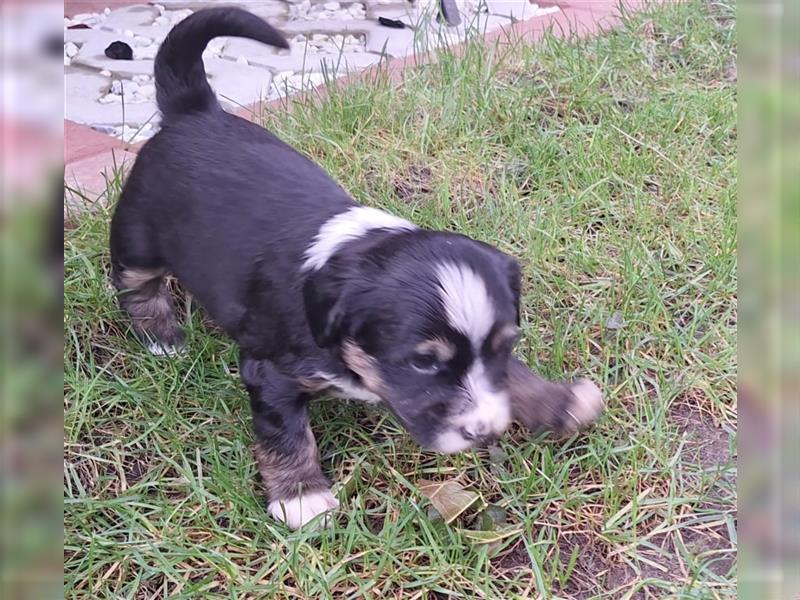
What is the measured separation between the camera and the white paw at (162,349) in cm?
257

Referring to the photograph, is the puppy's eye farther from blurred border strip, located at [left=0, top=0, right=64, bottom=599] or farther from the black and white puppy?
blurred border strip, located at [left=0, top=0, right=64, bottom=599]

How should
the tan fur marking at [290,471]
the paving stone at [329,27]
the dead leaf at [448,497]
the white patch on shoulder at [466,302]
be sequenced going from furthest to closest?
the paving stone at [329,27], the tan fur marking at [290,471], the dead leaf at [448,497], the white patch on shoulder at [466,302]

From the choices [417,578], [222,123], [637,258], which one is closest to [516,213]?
[637,258]

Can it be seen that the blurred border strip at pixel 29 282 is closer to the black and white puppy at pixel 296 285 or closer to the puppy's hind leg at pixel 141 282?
the black and white puppy at pixel 296 285

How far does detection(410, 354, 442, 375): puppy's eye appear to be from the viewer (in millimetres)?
1899

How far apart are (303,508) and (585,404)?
81cm

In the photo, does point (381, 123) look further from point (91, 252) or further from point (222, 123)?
point (91, 252)

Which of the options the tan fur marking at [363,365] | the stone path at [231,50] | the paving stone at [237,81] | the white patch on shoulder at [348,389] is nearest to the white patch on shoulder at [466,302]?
the tan fur marking at [363,365]

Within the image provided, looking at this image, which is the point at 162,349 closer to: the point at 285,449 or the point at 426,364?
the point at 285,449

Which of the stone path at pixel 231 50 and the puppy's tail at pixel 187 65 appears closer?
the puppy's tail at pixel 187 65

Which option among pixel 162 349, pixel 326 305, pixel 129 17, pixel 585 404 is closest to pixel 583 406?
pixel 585 404

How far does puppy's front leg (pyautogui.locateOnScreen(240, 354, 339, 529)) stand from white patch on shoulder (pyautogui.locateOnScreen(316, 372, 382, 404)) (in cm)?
9

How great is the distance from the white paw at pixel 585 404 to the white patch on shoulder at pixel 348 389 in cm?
54

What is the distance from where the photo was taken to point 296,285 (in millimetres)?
2195
